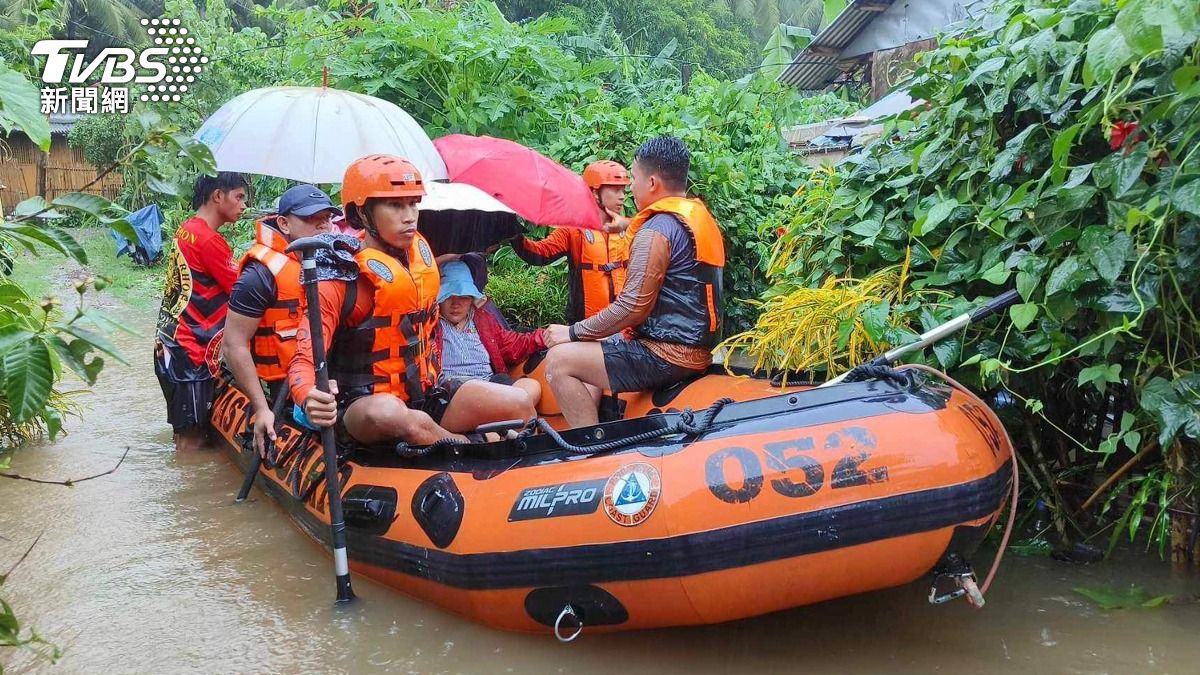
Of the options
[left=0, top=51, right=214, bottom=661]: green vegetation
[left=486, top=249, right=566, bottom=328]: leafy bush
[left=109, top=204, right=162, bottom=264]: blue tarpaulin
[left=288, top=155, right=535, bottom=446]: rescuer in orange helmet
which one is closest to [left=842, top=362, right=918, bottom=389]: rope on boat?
[left=288, top=155, right=535, bottom=446]: rescuer in orange helmet

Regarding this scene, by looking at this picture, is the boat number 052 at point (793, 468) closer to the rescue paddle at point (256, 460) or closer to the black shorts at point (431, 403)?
the black shorts at point (431, 403)

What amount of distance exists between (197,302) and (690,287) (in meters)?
3.17

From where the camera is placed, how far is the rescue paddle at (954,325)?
343 centimetres

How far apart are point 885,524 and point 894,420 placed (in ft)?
1.13

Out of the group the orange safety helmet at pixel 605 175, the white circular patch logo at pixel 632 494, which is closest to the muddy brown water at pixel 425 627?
the white circular patch logo at pixel 632 494

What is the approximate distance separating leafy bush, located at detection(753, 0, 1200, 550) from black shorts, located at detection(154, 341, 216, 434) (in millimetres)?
3820

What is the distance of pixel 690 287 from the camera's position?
4.29m

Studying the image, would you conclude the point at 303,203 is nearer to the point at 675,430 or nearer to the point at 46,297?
the point at 675,430

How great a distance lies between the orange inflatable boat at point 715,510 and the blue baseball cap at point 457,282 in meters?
1.29

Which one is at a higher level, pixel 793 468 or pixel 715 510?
pixel 793 468

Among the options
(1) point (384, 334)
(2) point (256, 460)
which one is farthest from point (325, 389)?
(2) point (256, 460)

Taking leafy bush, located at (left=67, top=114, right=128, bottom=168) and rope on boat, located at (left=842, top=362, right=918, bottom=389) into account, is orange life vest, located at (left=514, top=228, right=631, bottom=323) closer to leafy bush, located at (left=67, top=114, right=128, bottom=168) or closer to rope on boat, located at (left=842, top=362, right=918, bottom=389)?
rope on boat, located at (left=842, top=362, right=918, bottom=389)

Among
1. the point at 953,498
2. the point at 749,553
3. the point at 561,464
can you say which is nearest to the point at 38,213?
the point at 561,464

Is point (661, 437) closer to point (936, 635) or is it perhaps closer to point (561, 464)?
point (561, 464)
